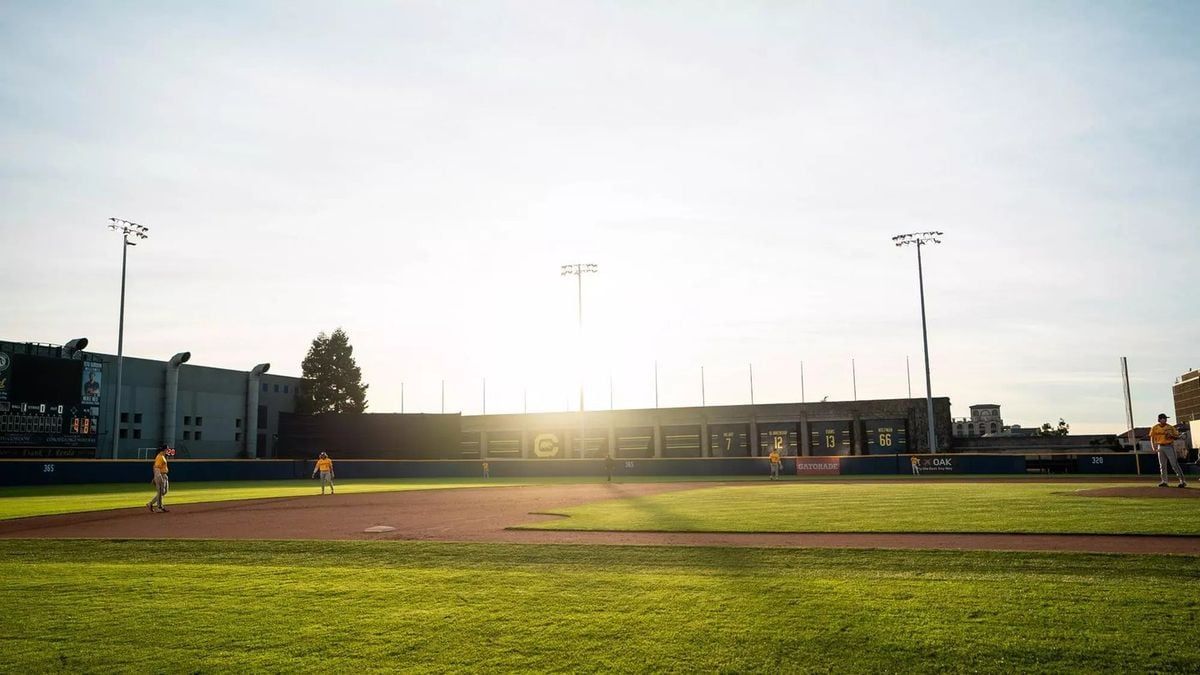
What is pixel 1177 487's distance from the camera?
23.5 meters

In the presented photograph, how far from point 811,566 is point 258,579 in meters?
7.37

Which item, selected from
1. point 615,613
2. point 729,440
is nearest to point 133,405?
point 729,440

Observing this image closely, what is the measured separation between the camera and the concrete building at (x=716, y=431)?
63.6 meters

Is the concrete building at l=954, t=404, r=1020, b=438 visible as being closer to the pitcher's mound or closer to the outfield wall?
the outfield wall

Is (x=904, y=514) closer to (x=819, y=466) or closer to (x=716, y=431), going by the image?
(x=819, y=466)

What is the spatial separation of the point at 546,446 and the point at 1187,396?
13120cm

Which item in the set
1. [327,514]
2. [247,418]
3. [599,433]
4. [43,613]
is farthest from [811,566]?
[247,418]

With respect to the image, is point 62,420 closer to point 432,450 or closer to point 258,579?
point 432,450

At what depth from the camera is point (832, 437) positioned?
65.2m

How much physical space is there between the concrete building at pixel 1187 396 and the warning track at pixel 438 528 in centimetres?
14682

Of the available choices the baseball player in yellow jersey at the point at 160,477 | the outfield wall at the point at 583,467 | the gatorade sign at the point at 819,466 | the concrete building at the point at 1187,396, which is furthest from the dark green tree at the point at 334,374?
the concrete building at the point at 1187,396

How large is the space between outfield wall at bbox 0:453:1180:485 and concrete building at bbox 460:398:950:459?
9.80 m

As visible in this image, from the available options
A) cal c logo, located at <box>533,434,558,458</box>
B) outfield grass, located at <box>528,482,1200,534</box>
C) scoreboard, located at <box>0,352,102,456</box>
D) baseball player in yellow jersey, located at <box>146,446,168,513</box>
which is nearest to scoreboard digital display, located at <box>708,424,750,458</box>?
cal c logo, located at <box>533,434,558,458</box>

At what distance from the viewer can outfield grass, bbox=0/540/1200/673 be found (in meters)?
6.48
